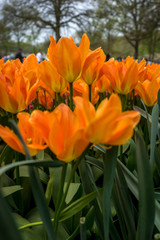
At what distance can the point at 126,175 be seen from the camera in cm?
57

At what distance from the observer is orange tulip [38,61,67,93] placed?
77 cm

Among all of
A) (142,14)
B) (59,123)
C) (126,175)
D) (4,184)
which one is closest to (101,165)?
(126,175)

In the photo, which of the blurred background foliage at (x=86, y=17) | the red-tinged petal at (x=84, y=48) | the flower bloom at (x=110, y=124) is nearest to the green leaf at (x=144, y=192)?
the flower bloom at (x=110, y=124)

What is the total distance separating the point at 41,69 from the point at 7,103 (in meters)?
0.18

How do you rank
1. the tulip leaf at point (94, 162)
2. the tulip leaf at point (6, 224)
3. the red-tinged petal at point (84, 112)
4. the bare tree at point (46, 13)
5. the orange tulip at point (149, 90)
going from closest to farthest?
the tulip leaf at point (6, 224) < the red-tinged petal at point (84, 112) < the tulip leaf at point (94, 162) < the orange tulip at point (149, 90) < the bare tree at point (46, 13)

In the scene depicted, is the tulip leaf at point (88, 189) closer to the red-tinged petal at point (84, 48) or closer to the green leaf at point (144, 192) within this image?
the green leaf at point (144, 192)

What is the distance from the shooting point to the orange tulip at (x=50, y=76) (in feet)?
2.51

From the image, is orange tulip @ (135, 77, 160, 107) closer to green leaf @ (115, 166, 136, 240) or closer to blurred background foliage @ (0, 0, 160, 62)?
green leaf @ (115, 166, 136, 240)

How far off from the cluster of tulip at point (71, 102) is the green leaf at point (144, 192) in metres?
0.05

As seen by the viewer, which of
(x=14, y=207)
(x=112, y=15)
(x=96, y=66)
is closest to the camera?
(x=14, y=207)

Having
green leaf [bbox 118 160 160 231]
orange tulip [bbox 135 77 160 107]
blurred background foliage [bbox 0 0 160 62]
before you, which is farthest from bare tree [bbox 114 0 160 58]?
green leaf [bbox 118 160 160 231]

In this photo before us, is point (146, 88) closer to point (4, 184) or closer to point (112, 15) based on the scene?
point (4, 184)

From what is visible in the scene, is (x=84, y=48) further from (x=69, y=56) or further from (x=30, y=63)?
(x=30, y=63)

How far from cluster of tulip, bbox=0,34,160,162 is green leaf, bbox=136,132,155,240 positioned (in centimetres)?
5
